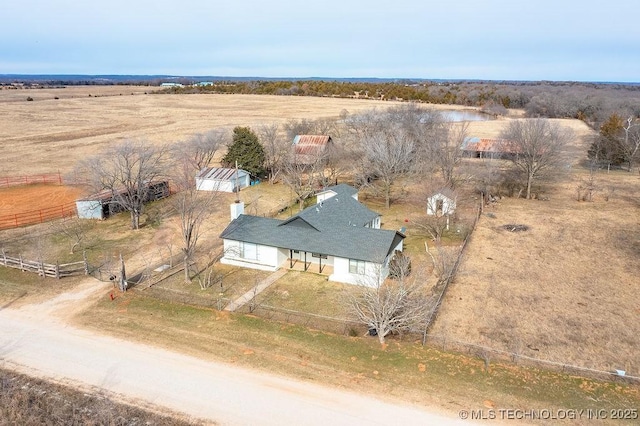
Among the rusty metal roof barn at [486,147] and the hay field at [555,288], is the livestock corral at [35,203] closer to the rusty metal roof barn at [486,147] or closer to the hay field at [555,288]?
the hay field at [555,288]

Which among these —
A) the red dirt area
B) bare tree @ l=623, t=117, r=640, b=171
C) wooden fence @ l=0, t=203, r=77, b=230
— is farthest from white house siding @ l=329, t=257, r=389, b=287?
bare tree @ l=623, t=117, r=640, b=171

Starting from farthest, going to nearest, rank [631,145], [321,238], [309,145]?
[631,145]
[309,145]
[321,238]

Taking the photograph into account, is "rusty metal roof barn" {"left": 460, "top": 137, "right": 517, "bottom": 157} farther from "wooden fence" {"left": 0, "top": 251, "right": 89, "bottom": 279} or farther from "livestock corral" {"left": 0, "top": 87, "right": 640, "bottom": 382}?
"wooden fence" {"left": 0, "top": 251, "right": 89, "bottom": 279}

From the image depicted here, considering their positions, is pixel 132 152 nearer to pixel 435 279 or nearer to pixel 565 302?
pixel 435 279

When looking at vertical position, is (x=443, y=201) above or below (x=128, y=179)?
below

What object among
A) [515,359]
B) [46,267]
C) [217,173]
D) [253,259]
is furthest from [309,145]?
[515,359]

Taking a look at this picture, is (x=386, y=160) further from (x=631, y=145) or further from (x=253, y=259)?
(x=631, y=145)
